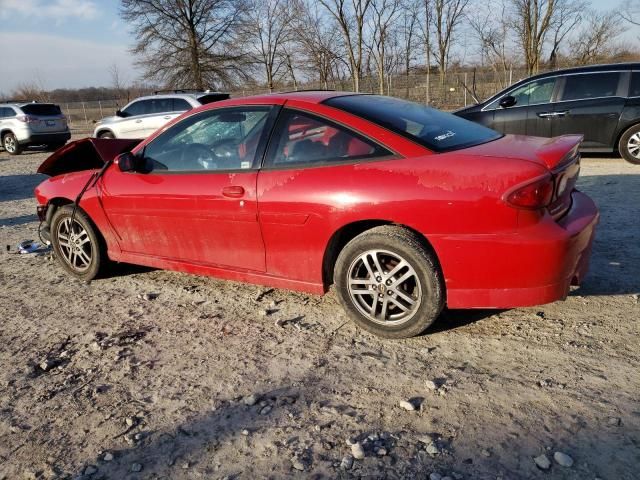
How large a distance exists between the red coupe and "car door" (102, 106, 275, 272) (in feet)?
0.04

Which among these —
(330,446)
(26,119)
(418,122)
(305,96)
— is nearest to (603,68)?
(418,122)

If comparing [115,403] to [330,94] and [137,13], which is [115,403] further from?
[137,13]

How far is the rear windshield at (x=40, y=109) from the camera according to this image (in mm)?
16266

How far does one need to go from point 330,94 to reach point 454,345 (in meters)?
1.90

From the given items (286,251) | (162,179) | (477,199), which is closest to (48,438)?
(286,251)

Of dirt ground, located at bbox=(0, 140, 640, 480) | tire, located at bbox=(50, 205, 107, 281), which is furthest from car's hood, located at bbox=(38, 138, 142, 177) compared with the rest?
dirt ground, located at bbox=(0, 140, 640, 480)

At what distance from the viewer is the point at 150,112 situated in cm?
1401

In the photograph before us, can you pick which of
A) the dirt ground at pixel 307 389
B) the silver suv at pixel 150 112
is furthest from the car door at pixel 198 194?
the silver suv at pixel 150 112

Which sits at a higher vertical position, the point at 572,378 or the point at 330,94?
the point at 330,94

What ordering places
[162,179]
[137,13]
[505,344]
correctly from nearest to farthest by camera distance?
[505,344]
[162,179]
[137,13]

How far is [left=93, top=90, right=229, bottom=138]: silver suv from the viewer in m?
13.5

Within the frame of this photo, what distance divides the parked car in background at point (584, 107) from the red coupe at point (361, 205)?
233 inches

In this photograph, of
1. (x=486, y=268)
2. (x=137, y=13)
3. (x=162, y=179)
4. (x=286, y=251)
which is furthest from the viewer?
(x=137, y=13)

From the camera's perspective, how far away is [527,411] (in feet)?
7.79
